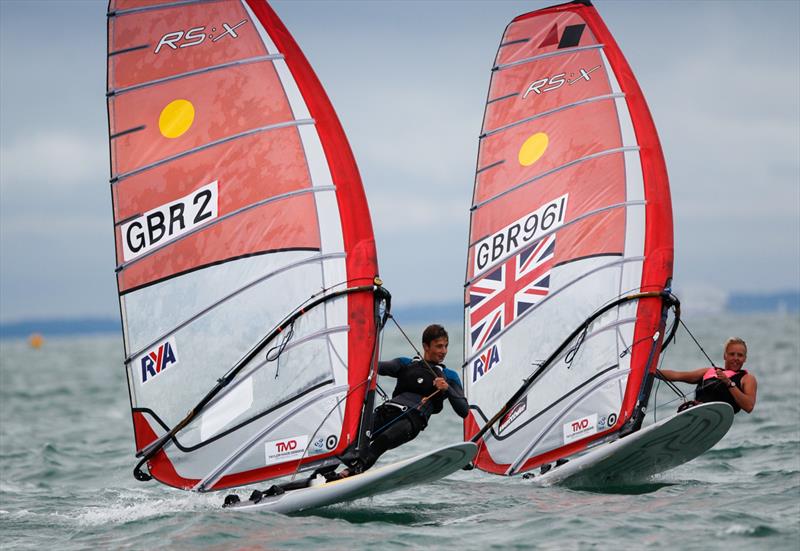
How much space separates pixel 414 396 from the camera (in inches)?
313

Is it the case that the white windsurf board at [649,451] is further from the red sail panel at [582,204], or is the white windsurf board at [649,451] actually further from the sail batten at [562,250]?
the red sail panel at [582,204]

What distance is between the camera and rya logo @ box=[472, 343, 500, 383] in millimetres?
9125

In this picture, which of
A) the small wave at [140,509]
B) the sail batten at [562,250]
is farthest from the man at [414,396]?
the small wave at [140,509]

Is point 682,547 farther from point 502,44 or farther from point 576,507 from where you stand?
point 502,44

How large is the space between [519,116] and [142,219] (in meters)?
3.36

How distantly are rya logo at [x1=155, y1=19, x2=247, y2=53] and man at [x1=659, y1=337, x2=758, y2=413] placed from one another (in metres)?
4.19

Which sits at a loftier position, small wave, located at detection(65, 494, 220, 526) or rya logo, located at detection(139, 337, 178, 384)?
rya logo, located at detection(139, 337, 178, 384)

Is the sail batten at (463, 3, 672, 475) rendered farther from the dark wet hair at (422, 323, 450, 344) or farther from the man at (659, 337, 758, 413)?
the dark wet hair at (422, 323, 450, 344)

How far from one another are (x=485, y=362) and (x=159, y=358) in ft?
9.34

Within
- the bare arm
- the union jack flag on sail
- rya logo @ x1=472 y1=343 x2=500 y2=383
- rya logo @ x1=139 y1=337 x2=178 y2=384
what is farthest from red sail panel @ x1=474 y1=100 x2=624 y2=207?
rya logo @ x1=139 y1=337 x2=178 y2=384

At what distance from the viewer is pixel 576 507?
291 inches

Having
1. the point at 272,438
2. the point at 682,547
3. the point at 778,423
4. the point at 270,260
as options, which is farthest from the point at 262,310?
the point at 778,423

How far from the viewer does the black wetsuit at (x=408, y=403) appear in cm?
782

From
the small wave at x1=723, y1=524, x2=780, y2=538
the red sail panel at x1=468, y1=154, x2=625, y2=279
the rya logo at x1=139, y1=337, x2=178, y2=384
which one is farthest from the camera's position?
the red sail panel at x1=468, y1=154, x2=625, y2=279
